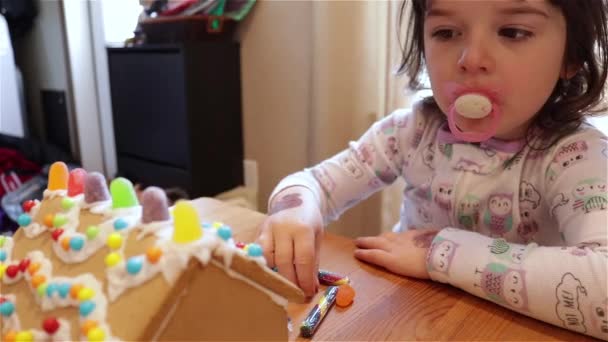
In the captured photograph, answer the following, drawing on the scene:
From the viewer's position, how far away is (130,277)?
0.92 feet

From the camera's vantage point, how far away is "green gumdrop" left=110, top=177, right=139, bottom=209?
327 millimetres

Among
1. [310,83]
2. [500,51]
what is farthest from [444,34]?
[310,83]

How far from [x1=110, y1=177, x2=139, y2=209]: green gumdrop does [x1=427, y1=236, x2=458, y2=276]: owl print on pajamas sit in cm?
35

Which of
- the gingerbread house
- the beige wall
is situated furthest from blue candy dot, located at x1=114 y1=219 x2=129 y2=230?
the beige wall

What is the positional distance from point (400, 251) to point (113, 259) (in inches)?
14.8

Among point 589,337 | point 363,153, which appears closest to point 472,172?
point 363,153

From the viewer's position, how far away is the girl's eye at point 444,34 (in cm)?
62

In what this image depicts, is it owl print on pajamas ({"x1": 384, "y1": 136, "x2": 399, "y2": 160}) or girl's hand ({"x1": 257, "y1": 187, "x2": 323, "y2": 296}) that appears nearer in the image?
girl's hand ({"x1": 257, "y1": 187, "x2": 323, "y2": 296})

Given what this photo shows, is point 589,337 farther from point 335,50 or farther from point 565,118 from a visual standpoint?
point 335,50

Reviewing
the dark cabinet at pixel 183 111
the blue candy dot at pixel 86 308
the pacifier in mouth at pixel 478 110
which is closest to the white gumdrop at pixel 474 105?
the pacifier in mouth at pixel 478 110

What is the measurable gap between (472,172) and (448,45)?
0.20 metres

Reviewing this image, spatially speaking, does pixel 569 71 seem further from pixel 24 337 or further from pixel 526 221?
pixel 24 337

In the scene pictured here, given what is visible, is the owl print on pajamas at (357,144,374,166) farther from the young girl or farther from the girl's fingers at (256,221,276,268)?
the girl's fingers at (256,221,276,268)

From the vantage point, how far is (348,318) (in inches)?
18.9
